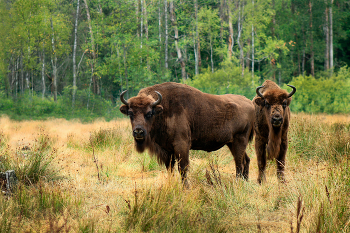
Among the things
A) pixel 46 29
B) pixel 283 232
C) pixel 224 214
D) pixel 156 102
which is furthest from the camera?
pixel 46 29

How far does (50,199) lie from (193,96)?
3153mm

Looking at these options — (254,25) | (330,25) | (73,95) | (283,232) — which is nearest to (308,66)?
(330,25)

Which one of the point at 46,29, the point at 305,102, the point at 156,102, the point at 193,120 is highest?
the point at 46,29

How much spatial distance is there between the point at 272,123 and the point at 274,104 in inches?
14.5

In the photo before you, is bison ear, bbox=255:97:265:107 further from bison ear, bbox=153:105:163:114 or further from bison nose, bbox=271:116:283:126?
bison ear, bbox=153:105:163:114

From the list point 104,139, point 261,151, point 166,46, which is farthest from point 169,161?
point 166,46

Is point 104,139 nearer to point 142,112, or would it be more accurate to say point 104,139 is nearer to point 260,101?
point 142,112

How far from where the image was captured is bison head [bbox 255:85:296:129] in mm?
6012

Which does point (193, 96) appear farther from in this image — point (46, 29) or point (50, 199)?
point (46, 29)

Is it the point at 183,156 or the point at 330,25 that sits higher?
the point at 330,25

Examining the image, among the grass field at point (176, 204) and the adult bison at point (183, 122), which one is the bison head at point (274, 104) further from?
the grass field at point (176, 204)

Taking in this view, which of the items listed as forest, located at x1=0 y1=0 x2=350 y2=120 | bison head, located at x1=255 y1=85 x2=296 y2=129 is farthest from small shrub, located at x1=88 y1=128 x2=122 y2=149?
forest, located at x1=0 y1=0 x2=350 y2=120

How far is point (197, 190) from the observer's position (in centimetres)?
533

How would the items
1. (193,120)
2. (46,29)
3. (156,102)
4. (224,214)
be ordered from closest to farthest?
(224,214) < (156,102) < (193,120) < (46,29)
